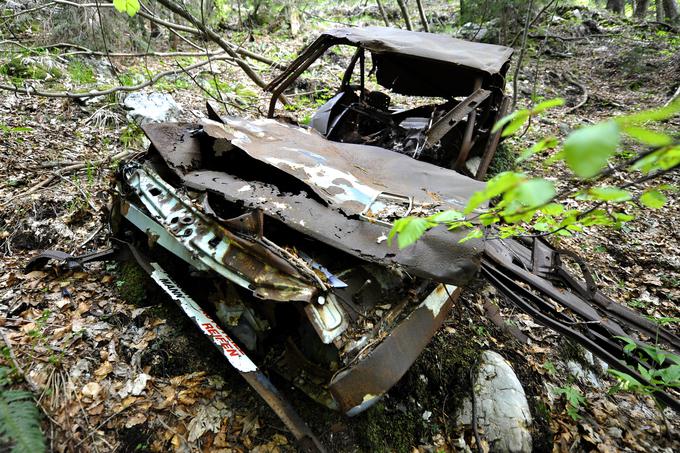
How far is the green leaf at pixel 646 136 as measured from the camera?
69 cm

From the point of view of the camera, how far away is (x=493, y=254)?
1.96m

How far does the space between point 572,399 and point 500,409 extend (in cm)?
53

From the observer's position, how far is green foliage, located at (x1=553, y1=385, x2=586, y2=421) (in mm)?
2217

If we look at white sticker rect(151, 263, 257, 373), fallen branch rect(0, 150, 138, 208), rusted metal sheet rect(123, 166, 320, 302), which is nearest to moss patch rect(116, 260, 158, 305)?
white sticker rect(151, 263, 257, 373)

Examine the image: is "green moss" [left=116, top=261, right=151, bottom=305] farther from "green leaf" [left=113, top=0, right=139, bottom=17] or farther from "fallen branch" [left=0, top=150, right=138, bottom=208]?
"green leaf" [left=113, top=0, right=139, bottom=17]

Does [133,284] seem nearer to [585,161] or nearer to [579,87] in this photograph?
[585,161]

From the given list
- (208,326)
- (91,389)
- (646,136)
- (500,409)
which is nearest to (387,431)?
(500,409)

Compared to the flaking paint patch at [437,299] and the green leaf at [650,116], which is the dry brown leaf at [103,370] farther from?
the green leaf at [650,116]

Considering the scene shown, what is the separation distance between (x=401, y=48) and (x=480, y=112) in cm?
125

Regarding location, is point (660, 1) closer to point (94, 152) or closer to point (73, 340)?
point (94, 152)

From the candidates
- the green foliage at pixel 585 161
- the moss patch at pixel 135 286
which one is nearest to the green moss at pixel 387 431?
the green foliage at pixel 585 161

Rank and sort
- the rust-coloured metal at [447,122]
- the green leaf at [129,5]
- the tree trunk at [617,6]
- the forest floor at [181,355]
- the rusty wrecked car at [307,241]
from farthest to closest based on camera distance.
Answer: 1. the tree trunk at [617,6]
2. the rust-coloured metal at [447,122]
3. the green leaf at [129,5]
4. the forest floor at [181,355]
5. the rusty wrecked car at [307,241]

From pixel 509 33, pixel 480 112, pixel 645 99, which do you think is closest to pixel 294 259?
pixel 480 112

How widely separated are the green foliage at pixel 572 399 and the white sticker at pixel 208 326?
191 centimetres
